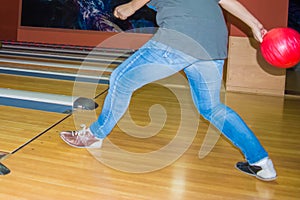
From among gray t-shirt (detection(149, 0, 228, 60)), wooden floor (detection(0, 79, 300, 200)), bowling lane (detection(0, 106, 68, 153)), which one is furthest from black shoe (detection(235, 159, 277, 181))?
bowling lane (detection(0, 106, 68, 153))

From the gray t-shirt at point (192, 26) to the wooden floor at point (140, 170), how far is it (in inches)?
23.1

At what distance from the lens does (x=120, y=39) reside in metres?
7.17

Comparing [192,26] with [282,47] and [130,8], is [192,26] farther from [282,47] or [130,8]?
[282,47]

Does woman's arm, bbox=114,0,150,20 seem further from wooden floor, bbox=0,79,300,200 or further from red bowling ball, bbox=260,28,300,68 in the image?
wooden floor, bbox=0,79,300,200

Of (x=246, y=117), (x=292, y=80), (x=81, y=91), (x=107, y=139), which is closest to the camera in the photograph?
(x=107, y=139)

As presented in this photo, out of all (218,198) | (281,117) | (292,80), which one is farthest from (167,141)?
(292,80)

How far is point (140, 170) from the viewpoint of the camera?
185 cm

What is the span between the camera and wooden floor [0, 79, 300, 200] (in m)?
1.60

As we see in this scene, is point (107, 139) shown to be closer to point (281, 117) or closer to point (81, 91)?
point (81, 91)

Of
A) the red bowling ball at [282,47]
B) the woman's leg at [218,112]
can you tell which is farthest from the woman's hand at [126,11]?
the red bowling ball at [282,47]

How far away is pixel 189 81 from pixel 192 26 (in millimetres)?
308

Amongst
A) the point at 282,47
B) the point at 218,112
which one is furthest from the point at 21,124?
the point at 282,47

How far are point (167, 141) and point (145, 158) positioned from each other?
34 cm

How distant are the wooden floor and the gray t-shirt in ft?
1.93
